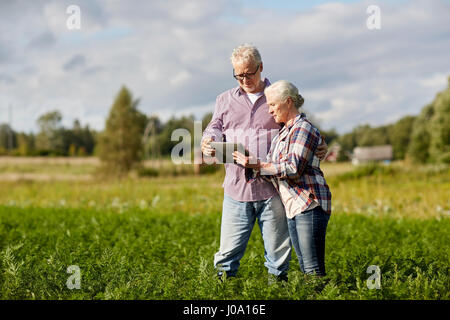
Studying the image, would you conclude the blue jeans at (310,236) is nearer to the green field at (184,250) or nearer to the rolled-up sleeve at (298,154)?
the green field at (184,250)

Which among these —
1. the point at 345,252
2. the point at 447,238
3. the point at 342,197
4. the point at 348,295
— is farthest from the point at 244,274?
the point at 342,197

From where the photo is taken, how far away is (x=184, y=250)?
20.2 feet

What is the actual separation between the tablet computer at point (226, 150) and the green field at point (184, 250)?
100cm

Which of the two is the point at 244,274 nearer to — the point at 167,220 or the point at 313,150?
the point at 313,150

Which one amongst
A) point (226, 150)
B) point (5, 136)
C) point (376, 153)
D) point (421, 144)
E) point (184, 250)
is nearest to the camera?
point (226, 150)

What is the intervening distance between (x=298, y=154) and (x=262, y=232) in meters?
0.87

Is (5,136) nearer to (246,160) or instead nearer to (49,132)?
(49,132)

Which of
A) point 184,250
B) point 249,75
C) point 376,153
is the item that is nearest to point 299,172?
point 249,75

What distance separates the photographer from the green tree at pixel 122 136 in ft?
75.2

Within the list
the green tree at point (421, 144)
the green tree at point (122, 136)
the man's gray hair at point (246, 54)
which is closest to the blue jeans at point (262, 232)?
the man's gray hair at point (246, 54)

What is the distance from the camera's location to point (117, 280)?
4270 mm

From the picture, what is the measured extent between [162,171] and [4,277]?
19561 mm
